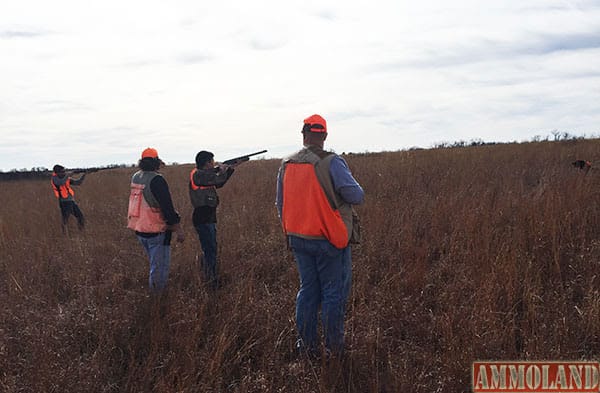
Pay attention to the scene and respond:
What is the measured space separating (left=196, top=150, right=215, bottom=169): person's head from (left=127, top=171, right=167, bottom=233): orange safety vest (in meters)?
0.76

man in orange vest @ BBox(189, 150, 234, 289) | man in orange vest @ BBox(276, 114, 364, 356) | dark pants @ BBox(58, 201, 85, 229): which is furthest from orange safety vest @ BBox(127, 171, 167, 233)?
dark pants @ BBox(58, 201, 85, 229)

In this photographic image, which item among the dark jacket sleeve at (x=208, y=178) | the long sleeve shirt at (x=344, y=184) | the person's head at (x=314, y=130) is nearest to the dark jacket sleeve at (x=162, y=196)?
the dark jacket sleeve at (x=208, y=178)

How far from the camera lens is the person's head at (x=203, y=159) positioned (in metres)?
5.12

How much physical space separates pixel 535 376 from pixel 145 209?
3.84 m

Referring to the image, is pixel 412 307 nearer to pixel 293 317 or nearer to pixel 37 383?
pixel 293 317

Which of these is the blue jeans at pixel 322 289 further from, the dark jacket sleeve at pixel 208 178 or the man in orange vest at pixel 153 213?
the dark jacket sleeve at pixel 208 178

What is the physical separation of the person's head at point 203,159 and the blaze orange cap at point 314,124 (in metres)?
2.35

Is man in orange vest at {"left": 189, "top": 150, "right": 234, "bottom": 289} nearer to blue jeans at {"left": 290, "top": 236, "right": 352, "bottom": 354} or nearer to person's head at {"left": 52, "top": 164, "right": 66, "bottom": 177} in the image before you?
blue jeans at {"left": 290, "top": 236, "right": 352, "bottom": 354}

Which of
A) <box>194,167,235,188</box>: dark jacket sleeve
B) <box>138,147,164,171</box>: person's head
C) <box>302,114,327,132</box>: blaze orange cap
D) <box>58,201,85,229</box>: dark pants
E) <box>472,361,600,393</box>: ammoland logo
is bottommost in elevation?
<box>472,361,600,393</box>: ammoland logo

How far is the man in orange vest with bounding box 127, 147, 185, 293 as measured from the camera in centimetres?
441

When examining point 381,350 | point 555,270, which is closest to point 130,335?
point 381,350

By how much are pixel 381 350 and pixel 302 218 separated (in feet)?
4.09

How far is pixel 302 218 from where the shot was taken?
10.1 feet

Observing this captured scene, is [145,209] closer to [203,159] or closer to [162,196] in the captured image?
[162,196]
